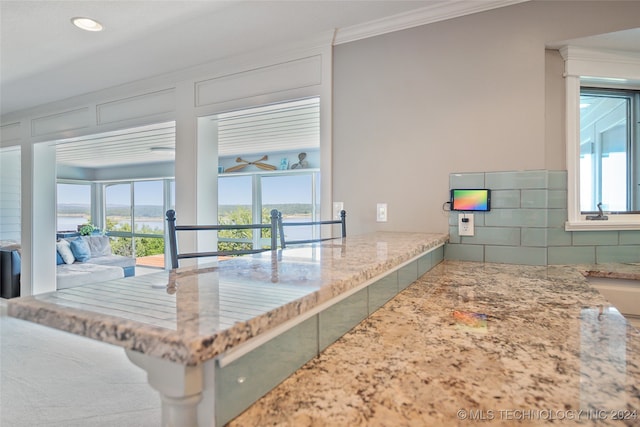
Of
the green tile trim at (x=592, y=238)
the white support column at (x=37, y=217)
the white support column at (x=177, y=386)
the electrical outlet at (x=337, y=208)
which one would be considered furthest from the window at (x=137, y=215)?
the white support column at (x=177, y=386)

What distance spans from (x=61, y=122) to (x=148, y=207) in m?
4.36

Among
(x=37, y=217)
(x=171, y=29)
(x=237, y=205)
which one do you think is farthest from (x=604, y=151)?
(x=237, y=205)

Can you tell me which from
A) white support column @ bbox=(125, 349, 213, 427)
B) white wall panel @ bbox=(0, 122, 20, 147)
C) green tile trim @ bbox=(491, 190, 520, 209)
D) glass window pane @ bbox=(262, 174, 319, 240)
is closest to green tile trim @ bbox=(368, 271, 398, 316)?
white support column @ bbox=(125, 349, 213, 427)

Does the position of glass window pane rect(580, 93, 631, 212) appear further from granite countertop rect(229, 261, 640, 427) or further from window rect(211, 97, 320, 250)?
window rect(211, 97, 320, 250)

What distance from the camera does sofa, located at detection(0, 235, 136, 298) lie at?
4.23 m

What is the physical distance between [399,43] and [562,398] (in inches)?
81.1

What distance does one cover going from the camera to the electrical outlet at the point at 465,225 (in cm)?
191

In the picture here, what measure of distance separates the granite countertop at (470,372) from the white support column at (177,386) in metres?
0.08

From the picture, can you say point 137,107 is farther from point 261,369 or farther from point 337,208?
point 261,369

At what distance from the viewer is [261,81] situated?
2475 mm

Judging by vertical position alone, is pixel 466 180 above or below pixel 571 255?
above

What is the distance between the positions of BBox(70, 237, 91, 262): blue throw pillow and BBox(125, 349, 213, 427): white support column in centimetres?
649

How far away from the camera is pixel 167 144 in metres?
5.27

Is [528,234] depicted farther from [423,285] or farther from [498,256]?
[423,285]
